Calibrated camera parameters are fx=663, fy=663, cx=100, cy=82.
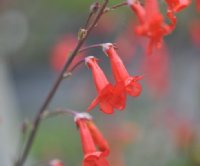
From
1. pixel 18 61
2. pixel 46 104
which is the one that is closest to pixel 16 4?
pixel 18 61

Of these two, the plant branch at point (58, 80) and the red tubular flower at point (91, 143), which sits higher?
the plant branch at point (58, 80)

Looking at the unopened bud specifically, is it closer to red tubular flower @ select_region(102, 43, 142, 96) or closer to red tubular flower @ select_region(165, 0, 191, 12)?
red tubular flower @ select_region(102, 43, 142, 96)

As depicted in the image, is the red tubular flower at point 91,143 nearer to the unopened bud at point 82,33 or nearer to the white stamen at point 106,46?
the white stamen at point 106,46

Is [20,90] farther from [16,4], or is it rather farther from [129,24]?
[129,24]

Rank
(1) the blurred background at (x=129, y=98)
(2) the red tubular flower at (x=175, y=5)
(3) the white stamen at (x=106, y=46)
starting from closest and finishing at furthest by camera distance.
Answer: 1. (2) the red tubular flower at (x=175, y=5)
2. (3) the white stamen at (x=106, y=46)
3. (1) the blurred background at (x=129, y=98)

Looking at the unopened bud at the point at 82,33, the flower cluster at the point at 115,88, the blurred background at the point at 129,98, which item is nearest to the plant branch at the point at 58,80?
the unopened bud at the point at 82,33
